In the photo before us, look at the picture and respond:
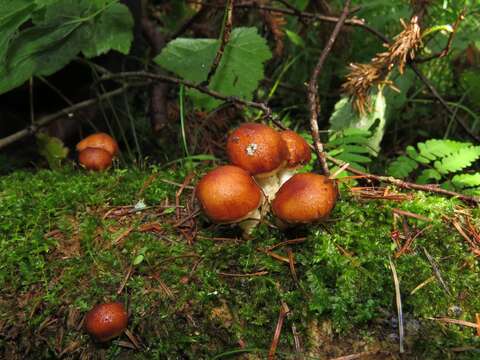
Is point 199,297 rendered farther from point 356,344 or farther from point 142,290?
point 356,344

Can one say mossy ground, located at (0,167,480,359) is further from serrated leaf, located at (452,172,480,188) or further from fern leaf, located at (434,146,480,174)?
fern leaf, located at (434,146,480,174)

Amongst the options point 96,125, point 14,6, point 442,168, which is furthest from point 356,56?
point 14,6

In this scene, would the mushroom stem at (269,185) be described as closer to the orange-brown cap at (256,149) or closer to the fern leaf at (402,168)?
the orange-brown cap at (256,149)

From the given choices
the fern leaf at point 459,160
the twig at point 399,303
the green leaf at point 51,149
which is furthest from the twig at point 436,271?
the green leaf at point 51,149

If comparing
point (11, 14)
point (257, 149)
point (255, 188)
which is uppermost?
point (11, 14)

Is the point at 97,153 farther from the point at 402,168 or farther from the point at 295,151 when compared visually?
the point at 402,168

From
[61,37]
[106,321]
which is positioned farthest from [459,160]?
[61,37]
